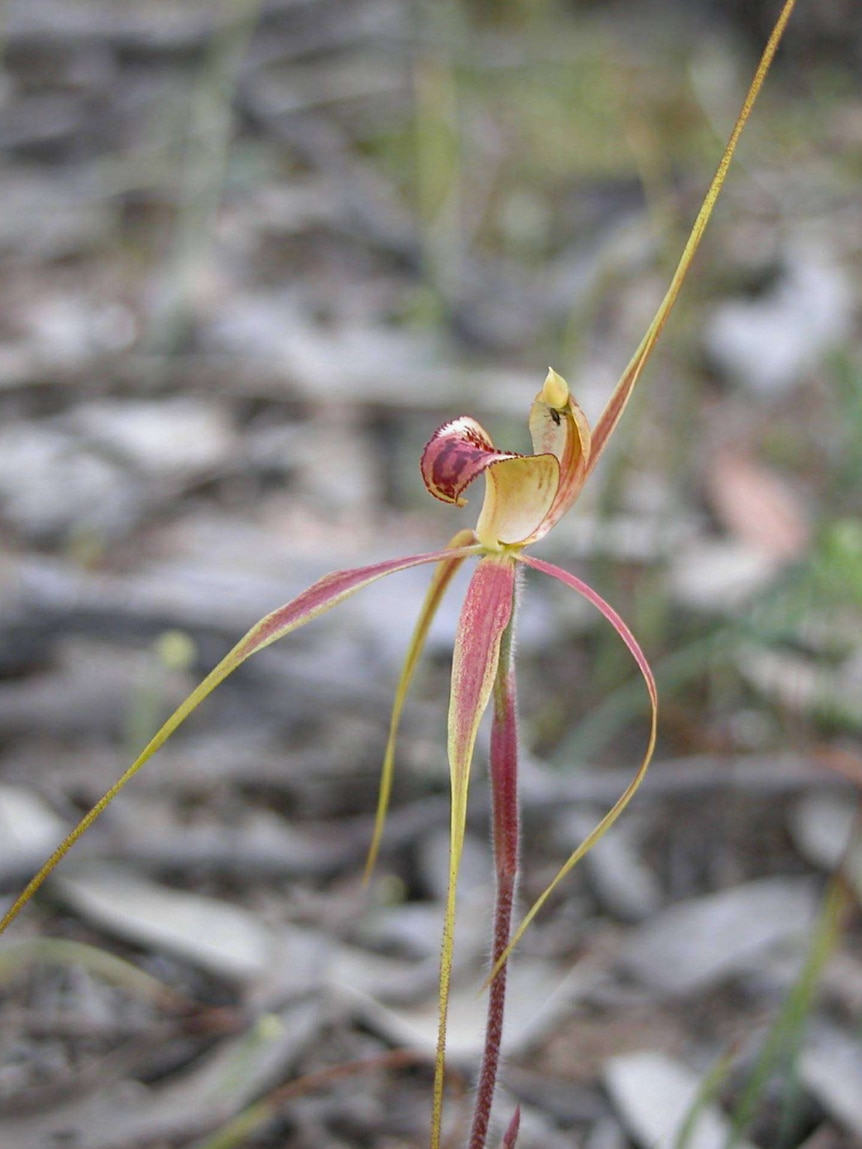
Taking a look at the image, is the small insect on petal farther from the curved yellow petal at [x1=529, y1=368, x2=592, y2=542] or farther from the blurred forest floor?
→ the blurred forest floor

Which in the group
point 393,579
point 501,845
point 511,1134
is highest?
point 393,579

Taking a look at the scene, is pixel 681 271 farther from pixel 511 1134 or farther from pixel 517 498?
pixel 511 1134

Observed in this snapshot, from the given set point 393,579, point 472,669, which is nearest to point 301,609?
point 472,669

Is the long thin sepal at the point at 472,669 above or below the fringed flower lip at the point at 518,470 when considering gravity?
below

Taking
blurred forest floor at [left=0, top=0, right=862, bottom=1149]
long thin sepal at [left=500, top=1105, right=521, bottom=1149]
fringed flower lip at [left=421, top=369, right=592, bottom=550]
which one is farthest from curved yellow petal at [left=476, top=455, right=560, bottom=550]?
blurred forest floor at [left=0, top=0, right=862, bottom=1149]

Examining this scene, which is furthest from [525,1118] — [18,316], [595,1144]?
[18,316]

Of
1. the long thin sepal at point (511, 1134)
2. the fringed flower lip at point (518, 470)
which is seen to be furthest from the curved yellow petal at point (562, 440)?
the long thin sepal at point (511, 1134)

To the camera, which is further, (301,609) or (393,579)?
(393,579)

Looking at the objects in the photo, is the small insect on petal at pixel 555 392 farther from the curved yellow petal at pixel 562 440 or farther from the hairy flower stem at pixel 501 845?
the hairy flower stem at pixel 501 845
